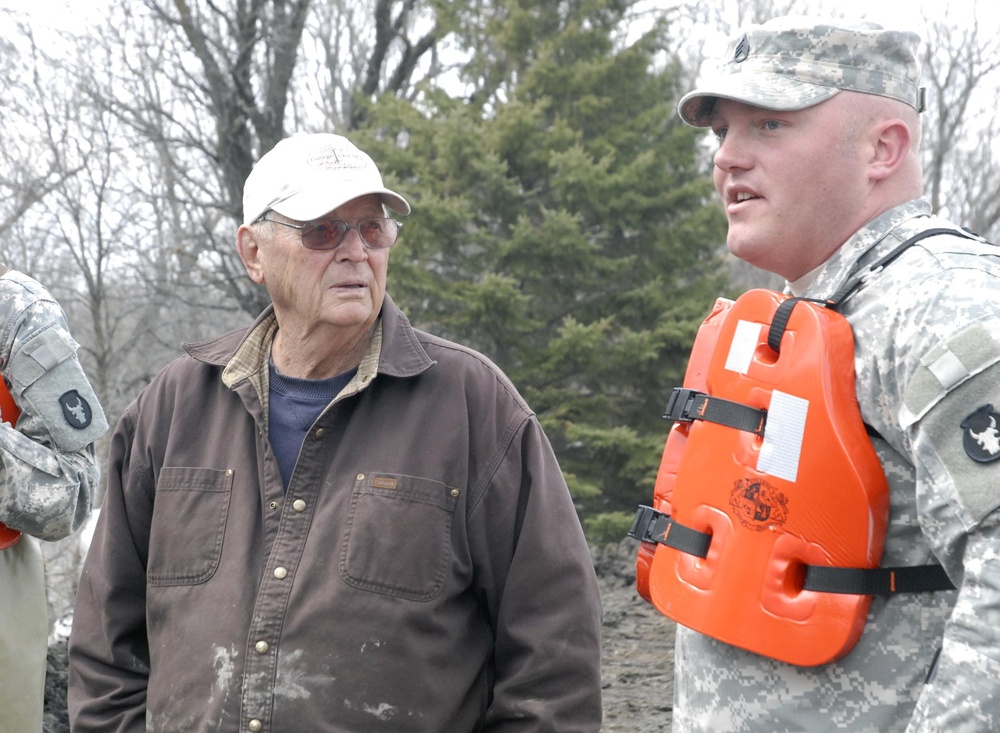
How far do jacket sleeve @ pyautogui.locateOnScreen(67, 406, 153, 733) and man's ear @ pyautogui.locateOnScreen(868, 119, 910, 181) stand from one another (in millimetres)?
1978

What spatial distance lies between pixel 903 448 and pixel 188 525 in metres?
1.74

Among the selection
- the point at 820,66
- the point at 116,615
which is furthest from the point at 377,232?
Answer: the point at 820,66

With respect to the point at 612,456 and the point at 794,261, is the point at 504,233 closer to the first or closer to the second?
the point at 612,456

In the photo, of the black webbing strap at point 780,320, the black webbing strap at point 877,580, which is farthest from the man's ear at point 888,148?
the black webbing strap at point 877,580

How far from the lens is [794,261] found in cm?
223

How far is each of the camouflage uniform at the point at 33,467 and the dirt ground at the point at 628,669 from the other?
5.02ft

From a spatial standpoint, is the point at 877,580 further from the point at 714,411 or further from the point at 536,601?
the point at 536,601

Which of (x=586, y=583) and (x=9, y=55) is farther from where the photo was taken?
(x=9, y=55)

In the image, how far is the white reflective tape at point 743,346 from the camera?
2096 mm

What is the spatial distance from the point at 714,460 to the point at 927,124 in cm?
2470

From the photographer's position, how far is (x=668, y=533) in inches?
86.4

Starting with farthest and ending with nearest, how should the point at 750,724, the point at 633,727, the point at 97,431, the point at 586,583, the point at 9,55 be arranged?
1. the point at 9,55
2. the point at 633,727
3. the point at 97,431
4. the point at 586,583
5. the point at 750,724

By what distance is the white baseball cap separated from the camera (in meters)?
2.90

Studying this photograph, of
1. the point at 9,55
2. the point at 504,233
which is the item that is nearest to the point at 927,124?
the point at 504,233
